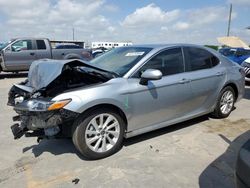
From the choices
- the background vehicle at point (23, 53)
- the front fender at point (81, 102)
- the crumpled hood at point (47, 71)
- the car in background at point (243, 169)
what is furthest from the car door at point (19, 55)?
the car in background at point (243, 169)

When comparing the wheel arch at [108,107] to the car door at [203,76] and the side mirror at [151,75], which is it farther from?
the car door at [203,76]

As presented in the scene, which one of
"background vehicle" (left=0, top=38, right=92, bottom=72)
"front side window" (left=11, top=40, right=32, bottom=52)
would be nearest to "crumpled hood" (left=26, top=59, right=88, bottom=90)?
"background vehicle" (left=0, top=38, right=92, bottom=72)

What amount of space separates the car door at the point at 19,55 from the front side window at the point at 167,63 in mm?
10374

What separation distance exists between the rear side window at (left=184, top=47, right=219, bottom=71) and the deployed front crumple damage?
157 cm

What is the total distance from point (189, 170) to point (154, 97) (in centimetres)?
120

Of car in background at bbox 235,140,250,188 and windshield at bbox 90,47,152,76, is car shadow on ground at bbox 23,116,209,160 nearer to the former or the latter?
windshield at bbox 90,47,152,76

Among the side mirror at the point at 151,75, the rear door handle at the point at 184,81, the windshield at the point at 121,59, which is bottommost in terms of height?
the rear door handle at the point at 184,81

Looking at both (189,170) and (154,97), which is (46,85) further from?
(189,170)

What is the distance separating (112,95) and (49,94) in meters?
0.85

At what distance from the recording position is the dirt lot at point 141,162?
329 centimetres

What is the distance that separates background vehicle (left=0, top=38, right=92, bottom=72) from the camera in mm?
13188

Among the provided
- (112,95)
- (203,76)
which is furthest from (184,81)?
(112,95)

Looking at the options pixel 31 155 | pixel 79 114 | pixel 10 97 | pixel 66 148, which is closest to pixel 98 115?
pixel 79 114

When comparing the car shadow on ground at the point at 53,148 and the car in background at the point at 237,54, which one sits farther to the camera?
the car in background at the point at 237,54
